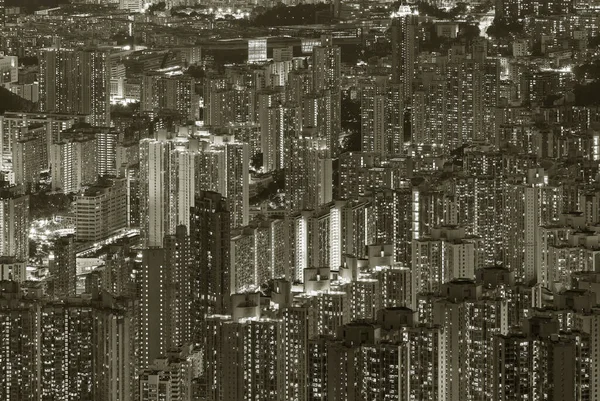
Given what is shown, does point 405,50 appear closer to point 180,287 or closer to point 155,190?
point 155,190

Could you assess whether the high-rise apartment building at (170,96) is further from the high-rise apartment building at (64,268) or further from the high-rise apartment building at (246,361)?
the high-rise apartment building at (246,361)

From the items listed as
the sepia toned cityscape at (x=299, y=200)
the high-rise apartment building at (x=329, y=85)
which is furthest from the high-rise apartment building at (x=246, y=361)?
the high-rise apartment building at (x=329, y=85)

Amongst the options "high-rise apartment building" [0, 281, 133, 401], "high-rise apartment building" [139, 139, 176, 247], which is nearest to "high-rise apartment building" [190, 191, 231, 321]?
"high-rise apartment building" [0, 281, 133, 401]

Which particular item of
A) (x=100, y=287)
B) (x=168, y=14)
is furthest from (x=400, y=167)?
(x=168, y=14)

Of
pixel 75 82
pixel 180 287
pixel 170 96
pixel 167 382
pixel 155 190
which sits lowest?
pixel 167 382

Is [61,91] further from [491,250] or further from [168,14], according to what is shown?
[491,250]

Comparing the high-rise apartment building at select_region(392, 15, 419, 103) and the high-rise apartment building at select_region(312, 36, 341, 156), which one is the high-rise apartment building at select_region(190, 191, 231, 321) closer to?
the high-rise apartment building at select_region(312, 36, 341, 156)

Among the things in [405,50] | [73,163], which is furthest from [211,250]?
[405,50]
